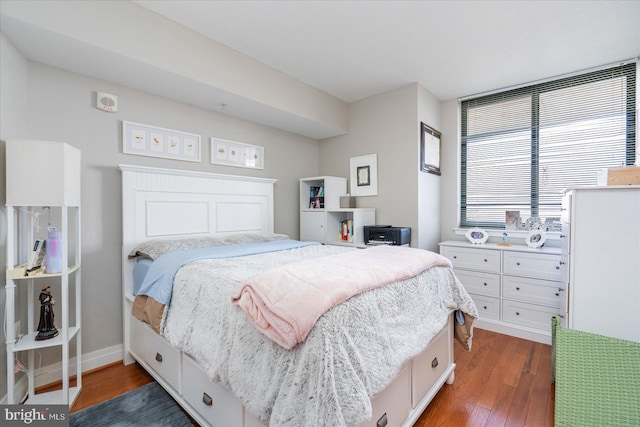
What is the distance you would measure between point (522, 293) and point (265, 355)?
9.12ft

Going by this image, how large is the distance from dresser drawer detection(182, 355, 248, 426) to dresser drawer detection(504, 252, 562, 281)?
278 centimetres

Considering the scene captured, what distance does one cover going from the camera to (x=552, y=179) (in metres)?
3.03

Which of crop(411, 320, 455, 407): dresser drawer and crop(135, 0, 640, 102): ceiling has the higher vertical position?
crop(135, 0, 640, 102): ceiling

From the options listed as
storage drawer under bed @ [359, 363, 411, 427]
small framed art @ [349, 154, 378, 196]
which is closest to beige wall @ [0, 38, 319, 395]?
small framed art @ [349, 154, 378, 196]

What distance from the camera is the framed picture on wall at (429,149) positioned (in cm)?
320

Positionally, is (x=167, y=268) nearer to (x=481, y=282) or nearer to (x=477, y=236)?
(x=481, y=282)

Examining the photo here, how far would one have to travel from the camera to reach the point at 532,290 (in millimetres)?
2732

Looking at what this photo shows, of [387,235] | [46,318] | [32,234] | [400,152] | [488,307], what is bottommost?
[488,307]

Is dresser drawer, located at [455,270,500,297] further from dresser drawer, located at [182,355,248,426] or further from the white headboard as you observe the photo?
dresser drawer, located at [182,355,248,426]

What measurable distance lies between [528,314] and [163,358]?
316cm

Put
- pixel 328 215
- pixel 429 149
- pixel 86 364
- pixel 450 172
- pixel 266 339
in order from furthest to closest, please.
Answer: pixel 450 172 → pixel 328 215 → pixel 429 149 → pixel 86 364 → pixel 266 339

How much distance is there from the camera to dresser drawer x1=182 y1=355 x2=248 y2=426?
1309mm

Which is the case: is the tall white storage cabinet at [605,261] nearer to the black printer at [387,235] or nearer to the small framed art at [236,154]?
the black printer at [387,235]

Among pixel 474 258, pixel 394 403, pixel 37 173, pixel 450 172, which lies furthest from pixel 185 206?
pixel 450 172
